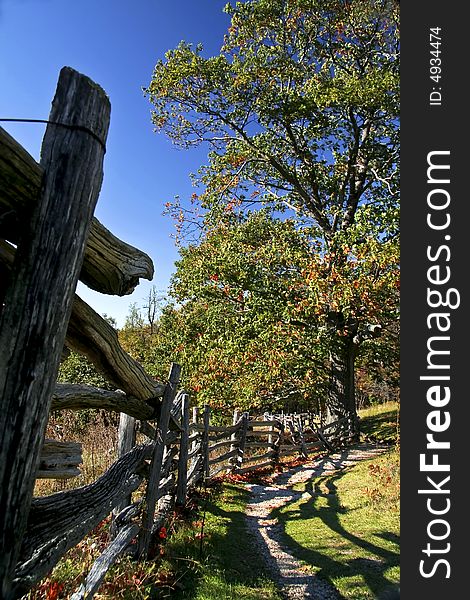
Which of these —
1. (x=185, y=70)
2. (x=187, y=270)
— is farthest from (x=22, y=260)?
(x=187, y=270)

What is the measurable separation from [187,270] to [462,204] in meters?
14.8

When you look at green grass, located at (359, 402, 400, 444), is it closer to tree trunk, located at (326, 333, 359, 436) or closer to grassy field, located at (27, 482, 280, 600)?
tree trunk, located at (326, 333, 359, 436)

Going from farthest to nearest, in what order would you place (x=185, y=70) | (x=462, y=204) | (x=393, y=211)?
(x=185, y=70) → (x=393, y=211) → (x=462, y=204)

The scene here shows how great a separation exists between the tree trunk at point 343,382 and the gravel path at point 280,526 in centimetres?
179

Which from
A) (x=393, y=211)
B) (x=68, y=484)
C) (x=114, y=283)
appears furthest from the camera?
(x=393, y=211)

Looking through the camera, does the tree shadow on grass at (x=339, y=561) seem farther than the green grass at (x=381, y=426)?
No

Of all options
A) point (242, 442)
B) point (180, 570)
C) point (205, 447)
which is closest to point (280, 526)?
point (205, 447)

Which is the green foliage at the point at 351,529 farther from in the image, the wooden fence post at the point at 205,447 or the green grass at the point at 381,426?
the green grass at the point at 381,426

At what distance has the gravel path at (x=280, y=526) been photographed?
5289 mm

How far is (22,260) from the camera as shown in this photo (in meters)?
1.63

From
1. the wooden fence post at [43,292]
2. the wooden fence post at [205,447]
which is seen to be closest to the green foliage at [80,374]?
the wooden fence post at [205,447]

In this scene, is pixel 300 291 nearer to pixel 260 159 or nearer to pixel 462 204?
pixel 260 159

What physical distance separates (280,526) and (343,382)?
9.73m

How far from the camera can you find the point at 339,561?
239 inches
